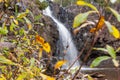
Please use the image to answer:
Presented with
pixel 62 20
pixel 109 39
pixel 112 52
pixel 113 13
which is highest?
pixel 113 13

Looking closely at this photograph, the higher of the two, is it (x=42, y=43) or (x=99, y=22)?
(x=99, y=22)

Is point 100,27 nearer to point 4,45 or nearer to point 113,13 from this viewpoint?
point 113,13

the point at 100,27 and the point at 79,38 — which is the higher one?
the point at 100,27

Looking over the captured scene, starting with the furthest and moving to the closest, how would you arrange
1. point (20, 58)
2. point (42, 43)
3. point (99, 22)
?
1. point (20, 58)
2. point (42, 43)
3. point (99, 22)

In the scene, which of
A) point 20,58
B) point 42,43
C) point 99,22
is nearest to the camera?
point 99,22

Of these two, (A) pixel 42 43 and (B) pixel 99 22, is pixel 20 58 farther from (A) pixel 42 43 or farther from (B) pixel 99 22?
(B) pixel 99 22

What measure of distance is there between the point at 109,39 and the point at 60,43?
6283 mm

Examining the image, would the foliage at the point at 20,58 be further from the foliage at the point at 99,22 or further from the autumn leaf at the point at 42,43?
the foliage at the point at 99,22

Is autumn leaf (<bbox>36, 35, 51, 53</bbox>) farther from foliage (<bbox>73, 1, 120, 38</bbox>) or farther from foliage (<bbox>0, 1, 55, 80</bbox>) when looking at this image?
foliage (<bbox>73, 1, 120, 38</bbox>)

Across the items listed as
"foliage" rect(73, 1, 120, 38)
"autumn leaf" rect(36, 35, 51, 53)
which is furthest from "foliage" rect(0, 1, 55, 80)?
"foliage" rect(73, 1, 120, 38)

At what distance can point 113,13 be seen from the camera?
935mm

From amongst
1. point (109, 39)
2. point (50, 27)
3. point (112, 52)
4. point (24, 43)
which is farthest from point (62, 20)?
point (112, 52)

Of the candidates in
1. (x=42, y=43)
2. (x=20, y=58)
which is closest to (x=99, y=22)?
(x=42, y=43)

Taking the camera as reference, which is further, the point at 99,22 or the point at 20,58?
the point at 20,58
